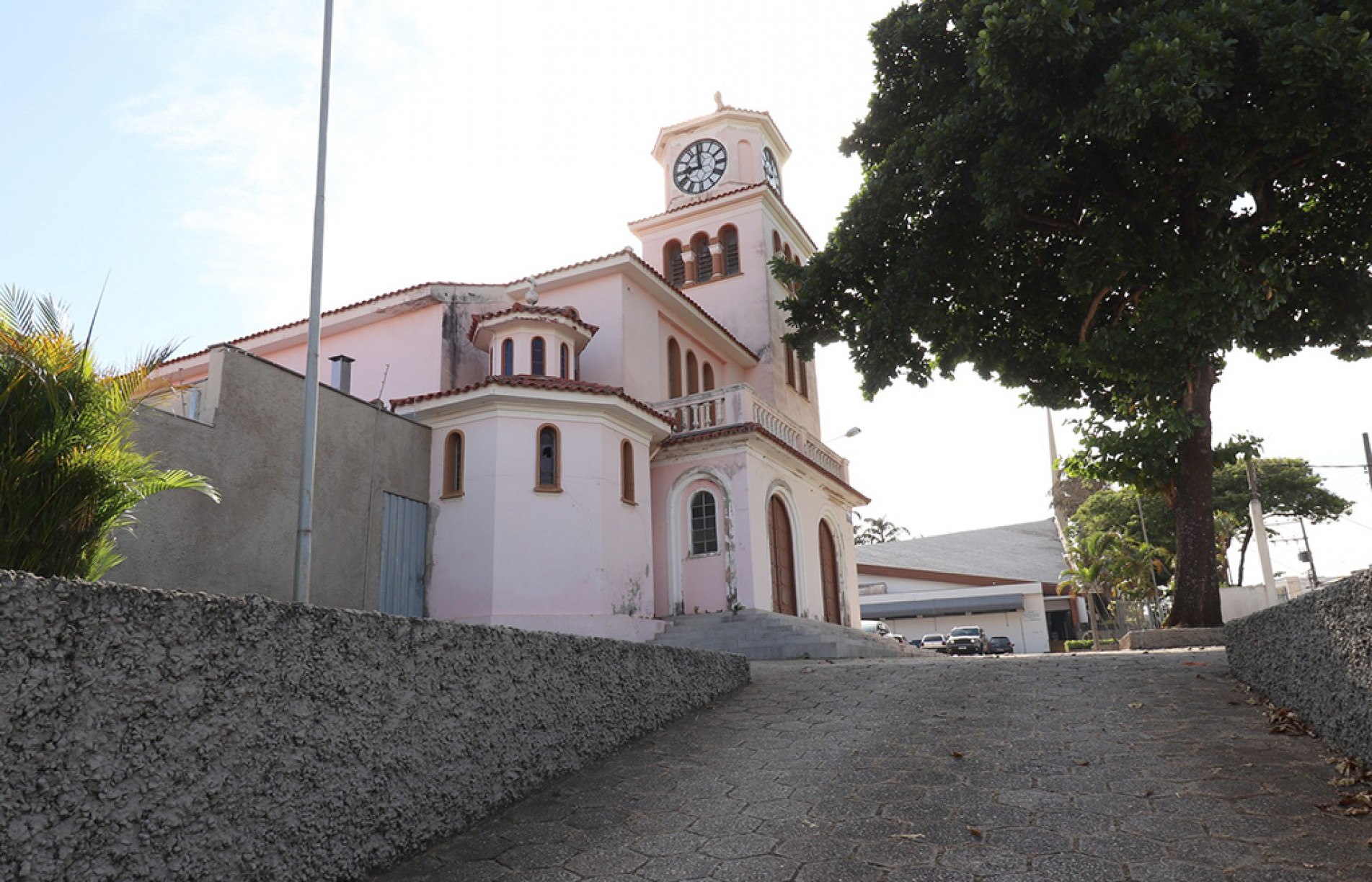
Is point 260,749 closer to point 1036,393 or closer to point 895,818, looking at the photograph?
point 895,818

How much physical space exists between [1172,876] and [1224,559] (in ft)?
157

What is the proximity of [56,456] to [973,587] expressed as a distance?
46.7m

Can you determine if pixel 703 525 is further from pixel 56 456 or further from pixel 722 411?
pixel 56 456

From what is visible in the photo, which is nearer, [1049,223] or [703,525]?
[1049,223]

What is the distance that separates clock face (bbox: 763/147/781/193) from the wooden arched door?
11.3 meters

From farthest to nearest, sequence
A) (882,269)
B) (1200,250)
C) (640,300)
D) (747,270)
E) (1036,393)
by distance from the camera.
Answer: (747,270), (640,300), (1036,393), (882,269), (1200,250)

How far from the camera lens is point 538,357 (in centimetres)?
1883

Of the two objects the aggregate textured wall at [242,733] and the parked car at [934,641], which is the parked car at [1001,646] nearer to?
the parked car at [934,641]

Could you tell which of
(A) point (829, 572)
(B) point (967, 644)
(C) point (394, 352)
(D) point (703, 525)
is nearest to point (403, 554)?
(D) point (703, 525)

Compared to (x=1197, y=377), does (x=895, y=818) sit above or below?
below

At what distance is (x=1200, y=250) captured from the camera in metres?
11.9

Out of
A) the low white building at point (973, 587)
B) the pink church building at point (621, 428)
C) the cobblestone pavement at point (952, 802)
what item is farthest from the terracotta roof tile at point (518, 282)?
the low white building at point (973, 587)

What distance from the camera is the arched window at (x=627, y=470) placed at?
17.7 metres

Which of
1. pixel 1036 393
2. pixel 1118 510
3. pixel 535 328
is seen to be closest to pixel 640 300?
pixel 535 328
